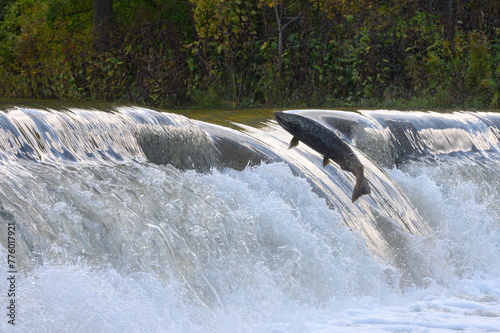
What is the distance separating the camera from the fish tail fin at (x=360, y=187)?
5258 millimetres

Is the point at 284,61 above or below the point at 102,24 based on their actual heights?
above

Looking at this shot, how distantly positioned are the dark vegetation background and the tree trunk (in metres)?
0.04

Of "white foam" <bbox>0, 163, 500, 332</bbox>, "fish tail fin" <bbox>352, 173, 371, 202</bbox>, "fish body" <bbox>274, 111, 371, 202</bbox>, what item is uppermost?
"fish body" <bbox>274, 111, 371, 202</bbox>

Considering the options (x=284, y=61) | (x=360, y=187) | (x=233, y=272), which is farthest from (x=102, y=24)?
(x=233, y=272)

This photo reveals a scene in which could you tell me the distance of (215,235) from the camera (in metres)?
4.50

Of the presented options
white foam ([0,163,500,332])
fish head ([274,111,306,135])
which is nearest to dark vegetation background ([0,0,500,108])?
white foam ([0,163,500,332])

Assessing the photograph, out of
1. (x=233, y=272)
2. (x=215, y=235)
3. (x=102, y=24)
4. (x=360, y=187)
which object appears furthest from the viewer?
(x=102, y=24)

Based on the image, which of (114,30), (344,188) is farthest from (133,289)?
(114,30)

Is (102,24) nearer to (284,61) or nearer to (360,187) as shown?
(284,61)

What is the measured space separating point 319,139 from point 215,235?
3.33ft

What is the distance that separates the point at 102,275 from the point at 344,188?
2736 millimetres

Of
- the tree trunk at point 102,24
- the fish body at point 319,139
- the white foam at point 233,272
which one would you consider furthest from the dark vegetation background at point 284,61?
the fish body at point 319,139

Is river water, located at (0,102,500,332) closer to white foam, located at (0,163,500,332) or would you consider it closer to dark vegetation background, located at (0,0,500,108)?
white foam, located at (0,163,500,332)

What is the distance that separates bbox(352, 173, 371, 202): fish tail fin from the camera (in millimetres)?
5258
